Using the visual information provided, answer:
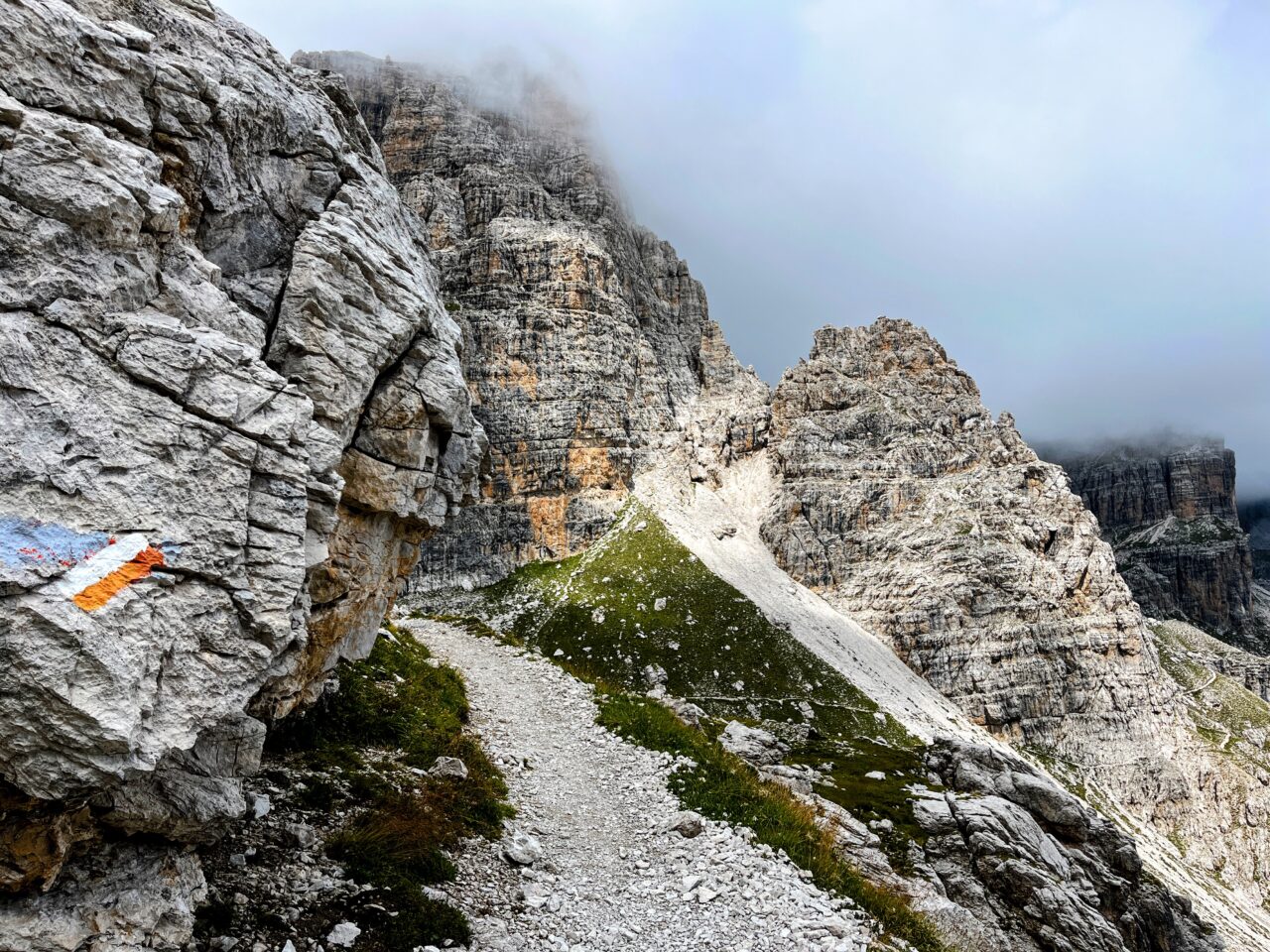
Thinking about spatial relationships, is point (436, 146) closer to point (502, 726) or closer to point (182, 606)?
point (502, 726)

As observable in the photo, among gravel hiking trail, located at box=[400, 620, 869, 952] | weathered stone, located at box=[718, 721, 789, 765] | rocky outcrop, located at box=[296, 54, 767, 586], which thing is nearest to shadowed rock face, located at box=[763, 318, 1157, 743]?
rocky outcrop, located at box=[296, 54, 767, 586]

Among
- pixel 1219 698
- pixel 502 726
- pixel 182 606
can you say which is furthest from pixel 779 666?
pixel 1219 698

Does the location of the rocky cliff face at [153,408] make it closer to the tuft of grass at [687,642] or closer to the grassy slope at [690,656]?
the grassy slope at [690,656]

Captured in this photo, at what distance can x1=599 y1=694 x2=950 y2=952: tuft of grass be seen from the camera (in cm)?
1460

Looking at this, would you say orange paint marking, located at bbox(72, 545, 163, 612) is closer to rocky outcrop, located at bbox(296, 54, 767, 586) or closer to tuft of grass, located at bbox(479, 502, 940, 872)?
tuft of grass, located at bbox(479, 502, 940, 872)

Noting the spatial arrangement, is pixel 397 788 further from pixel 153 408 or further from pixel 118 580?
pixel 153 408

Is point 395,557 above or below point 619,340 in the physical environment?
below

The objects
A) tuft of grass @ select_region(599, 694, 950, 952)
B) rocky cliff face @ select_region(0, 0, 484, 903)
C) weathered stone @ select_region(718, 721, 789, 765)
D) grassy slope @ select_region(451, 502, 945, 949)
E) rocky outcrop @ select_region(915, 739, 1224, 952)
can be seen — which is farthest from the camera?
weathered stone @ select_region(718, 721, 789, 765)

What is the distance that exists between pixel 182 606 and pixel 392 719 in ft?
43.3

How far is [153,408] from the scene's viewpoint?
8859 millimetres

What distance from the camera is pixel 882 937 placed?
1337 cm

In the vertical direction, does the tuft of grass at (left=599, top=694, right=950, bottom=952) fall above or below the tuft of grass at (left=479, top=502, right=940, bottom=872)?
above

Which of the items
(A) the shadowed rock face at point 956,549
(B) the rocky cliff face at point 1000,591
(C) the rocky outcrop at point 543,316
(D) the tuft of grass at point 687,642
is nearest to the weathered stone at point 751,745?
(D) the tuft of grass at point 687,642

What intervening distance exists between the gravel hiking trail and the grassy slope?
4.45 meters
